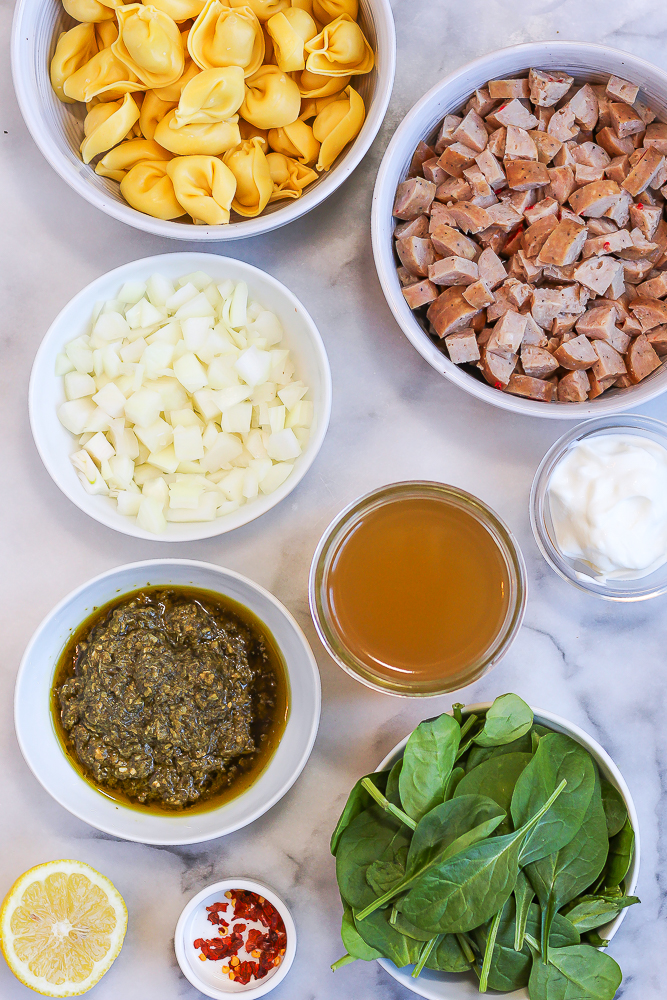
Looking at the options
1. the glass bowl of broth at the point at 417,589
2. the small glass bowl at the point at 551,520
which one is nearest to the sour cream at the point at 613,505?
the small glass bowl at the point at 551,520

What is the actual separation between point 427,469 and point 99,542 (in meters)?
0.68

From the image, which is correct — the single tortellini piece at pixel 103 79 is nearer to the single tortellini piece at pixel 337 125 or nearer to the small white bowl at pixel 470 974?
the single tortellini piece at pixel 337 125

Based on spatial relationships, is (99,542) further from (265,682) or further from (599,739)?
(599,739)

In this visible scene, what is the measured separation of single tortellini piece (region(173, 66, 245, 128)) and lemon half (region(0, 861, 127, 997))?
4.50ft

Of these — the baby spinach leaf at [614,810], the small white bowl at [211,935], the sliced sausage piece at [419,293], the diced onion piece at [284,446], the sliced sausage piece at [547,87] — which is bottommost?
the small white bowl at [211,935]

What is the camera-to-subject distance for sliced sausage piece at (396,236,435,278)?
139cm

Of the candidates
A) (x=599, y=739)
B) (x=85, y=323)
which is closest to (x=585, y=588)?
(x=599, y=739)

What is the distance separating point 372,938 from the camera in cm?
124

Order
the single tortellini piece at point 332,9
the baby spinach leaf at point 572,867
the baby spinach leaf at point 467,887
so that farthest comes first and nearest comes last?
the single tortellini piece at point 332,9, the baby spinach leaf at point 572,867, the baby spinach leaf at point 467,887

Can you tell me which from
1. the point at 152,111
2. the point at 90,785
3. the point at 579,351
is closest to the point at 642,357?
the point at 579,351

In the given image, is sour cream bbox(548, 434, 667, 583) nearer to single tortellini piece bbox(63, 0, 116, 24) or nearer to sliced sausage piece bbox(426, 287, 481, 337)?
sliced sausage piece bbox(426, 287, 481, 337)

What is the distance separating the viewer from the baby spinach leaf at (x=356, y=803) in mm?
1286

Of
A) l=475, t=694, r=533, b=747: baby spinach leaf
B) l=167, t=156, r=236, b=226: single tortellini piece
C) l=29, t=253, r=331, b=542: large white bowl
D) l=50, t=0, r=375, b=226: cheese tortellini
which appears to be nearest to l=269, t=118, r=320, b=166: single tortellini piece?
l=50, t=0, r=375, b=226: cheese tortellini

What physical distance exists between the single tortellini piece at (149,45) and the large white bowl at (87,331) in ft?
0.98
